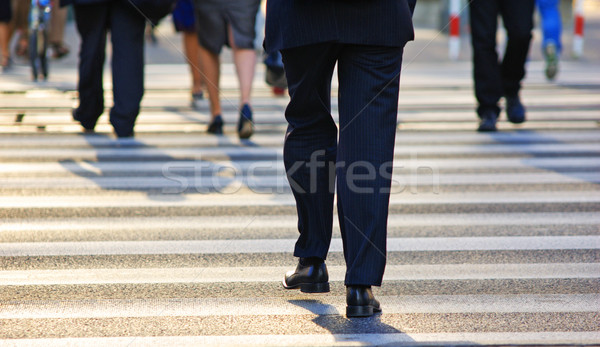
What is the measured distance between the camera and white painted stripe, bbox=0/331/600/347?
2.94 m

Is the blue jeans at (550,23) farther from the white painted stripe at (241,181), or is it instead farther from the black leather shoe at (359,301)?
the black leather shoe at (359,301)

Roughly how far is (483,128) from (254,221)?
3268mm

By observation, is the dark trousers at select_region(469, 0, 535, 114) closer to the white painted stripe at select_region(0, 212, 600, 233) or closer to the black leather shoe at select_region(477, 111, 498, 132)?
the black leather shoe at select_region(477, 111, 498, 132)

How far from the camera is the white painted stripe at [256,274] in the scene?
3676 millimetres

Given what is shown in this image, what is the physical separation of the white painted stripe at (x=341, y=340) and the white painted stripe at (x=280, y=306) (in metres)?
0.25

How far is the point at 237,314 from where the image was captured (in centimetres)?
326

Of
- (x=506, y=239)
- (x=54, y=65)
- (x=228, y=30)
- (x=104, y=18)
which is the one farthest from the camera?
(x=54, y=65)

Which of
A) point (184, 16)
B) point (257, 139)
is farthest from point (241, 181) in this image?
point (184, 16)

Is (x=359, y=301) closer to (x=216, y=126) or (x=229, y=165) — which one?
(x=229, y=165)

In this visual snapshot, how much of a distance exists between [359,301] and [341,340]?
24 centimetres

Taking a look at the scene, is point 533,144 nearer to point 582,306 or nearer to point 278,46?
point 582,306

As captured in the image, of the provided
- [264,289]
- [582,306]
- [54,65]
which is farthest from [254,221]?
[54,65]

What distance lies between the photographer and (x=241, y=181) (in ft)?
18.7

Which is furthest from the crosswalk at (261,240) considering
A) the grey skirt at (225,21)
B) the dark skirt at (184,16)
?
the dark skirt at (184,16)
